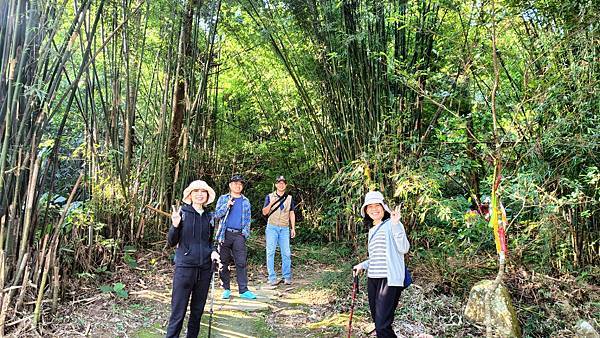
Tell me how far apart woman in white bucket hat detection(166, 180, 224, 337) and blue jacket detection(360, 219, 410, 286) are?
1008 mm

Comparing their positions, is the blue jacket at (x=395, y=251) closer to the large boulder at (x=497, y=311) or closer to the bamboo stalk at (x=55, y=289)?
the large boulder at (x=497, y=311)

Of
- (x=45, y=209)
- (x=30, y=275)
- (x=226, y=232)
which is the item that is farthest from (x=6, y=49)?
(x=226, y=232)

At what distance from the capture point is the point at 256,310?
3.64 m

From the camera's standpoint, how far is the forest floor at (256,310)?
3068 millimetres

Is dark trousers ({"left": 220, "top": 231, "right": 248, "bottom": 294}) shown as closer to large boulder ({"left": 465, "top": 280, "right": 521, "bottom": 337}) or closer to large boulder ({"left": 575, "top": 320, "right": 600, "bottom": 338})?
large boulder ({"left": 465, "top": 280, "right": 521, "bottom": 337})

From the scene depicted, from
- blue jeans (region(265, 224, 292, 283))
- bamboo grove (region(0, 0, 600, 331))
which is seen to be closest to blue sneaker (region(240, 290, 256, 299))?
blue jeans (region(265, 224, 292, 283))

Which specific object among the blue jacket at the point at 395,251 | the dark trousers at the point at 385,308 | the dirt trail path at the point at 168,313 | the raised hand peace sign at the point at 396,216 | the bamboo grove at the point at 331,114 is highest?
the bamboo grove at the point at 331,114

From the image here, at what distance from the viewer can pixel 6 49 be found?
Answer: 2.57m

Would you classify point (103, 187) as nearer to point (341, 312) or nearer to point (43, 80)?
point (43, 80)

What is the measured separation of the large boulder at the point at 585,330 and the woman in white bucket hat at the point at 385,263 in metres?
1.31

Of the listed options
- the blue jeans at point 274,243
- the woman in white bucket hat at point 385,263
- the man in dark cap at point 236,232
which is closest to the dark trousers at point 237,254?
the man in dark cap at point 236,232

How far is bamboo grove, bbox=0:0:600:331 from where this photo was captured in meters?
2.72

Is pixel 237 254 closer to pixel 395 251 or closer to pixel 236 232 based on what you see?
pixel 236 232

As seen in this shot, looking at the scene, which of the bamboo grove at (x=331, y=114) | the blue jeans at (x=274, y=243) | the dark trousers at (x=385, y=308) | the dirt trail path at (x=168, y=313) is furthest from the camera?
the blue jeans at (x=274, y=243)
